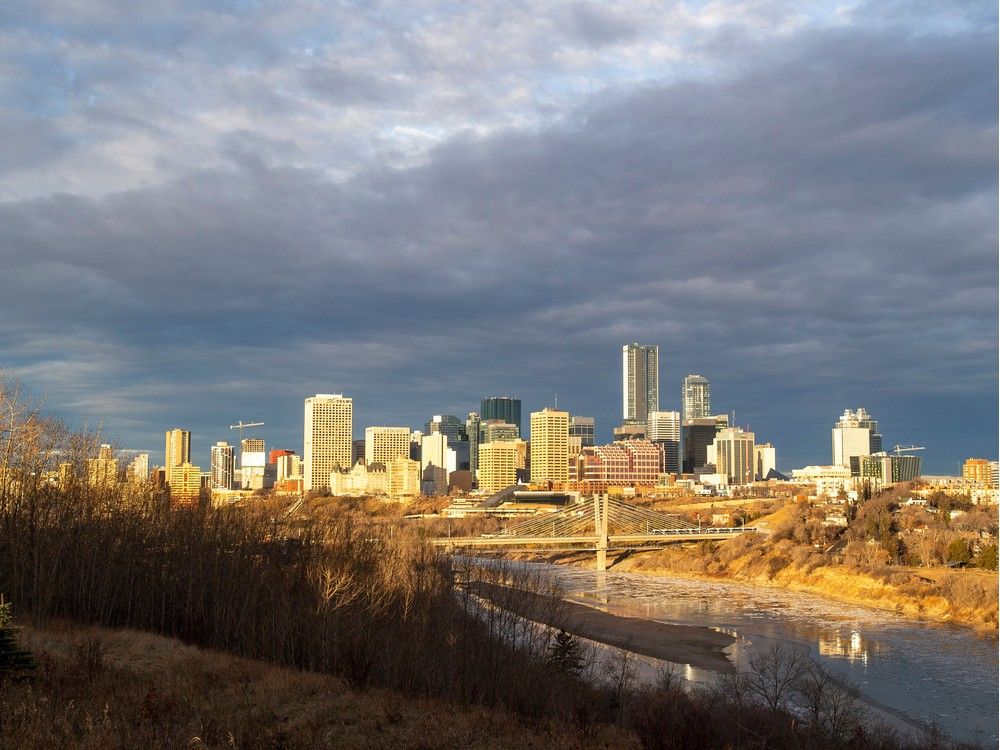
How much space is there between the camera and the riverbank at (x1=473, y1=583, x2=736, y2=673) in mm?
59750

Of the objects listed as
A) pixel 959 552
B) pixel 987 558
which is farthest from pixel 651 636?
pixel 959 552

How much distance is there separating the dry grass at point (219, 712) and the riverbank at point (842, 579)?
5588cm

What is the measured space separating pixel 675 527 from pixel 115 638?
450 ft

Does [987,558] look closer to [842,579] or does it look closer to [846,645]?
[842,579]

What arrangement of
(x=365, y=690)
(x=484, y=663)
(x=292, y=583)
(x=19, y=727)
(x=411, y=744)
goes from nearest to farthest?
(x=19, y=727)
(x=411, y=744)
(x=365, y=690)
(x=484, y=663)
(x=292, y=583)

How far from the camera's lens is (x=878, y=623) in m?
77.5

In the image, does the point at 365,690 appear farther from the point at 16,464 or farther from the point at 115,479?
the point at 16,464

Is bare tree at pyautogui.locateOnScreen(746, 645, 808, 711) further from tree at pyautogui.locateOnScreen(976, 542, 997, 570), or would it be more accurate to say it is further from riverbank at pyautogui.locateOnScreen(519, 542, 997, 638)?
tree at pyautogui.locateOnScreen(976, 542, 997, 570)

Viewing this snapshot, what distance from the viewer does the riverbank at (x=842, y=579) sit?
78375 millimetres

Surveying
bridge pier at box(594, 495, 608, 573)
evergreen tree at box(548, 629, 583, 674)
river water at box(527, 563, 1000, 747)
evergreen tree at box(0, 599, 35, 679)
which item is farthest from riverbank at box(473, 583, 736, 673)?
bridge pier at box(594, 495, 608, 573)

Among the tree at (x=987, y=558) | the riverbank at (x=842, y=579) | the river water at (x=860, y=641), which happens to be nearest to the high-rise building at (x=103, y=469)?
the river water at (x=860, y=641)

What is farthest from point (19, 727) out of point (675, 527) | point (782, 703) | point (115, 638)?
point (675, 527)

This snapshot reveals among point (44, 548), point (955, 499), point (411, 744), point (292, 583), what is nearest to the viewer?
point (411, 744)

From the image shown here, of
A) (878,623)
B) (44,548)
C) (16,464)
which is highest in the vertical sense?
(16,464)
